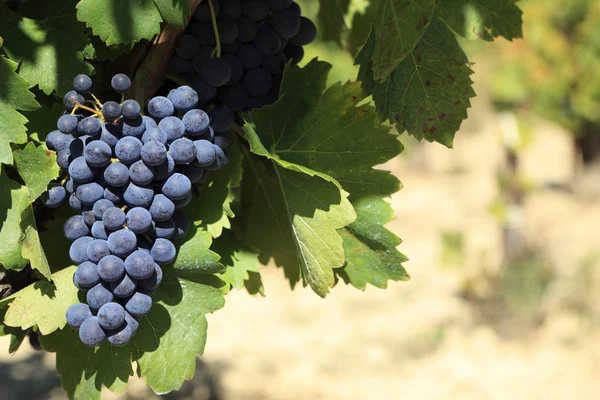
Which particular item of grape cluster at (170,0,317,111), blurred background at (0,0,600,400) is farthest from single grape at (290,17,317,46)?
blurred background at (0,0,600,400)

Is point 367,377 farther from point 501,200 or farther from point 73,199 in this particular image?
point 73,199

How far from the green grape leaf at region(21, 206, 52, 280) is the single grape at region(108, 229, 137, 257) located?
8cm

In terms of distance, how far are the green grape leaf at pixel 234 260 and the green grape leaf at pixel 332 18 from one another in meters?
0.46

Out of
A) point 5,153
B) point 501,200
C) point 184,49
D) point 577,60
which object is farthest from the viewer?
point 577,60

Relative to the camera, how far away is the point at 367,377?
4.11m

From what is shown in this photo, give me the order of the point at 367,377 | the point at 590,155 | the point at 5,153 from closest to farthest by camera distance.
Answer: the point at 5,153 < the point at 367,377 < the point at 590,155

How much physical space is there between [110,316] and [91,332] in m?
0.03

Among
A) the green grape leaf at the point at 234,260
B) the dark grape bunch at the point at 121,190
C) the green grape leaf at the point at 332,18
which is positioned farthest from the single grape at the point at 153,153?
the green grape leaf at the point at 332,18

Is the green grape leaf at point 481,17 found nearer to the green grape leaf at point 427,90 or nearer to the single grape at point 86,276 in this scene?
the green grape leaf at point 427,90

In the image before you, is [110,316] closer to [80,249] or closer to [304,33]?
[80,249]

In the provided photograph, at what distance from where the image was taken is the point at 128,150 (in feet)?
2.41

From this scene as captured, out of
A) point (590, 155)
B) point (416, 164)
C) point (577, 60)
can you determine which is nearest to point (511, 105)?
point (577, 60)

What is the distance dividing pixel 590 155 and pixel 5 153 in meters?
6.94

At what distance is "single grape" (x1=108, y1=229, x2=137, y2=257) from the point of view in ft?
2.43
